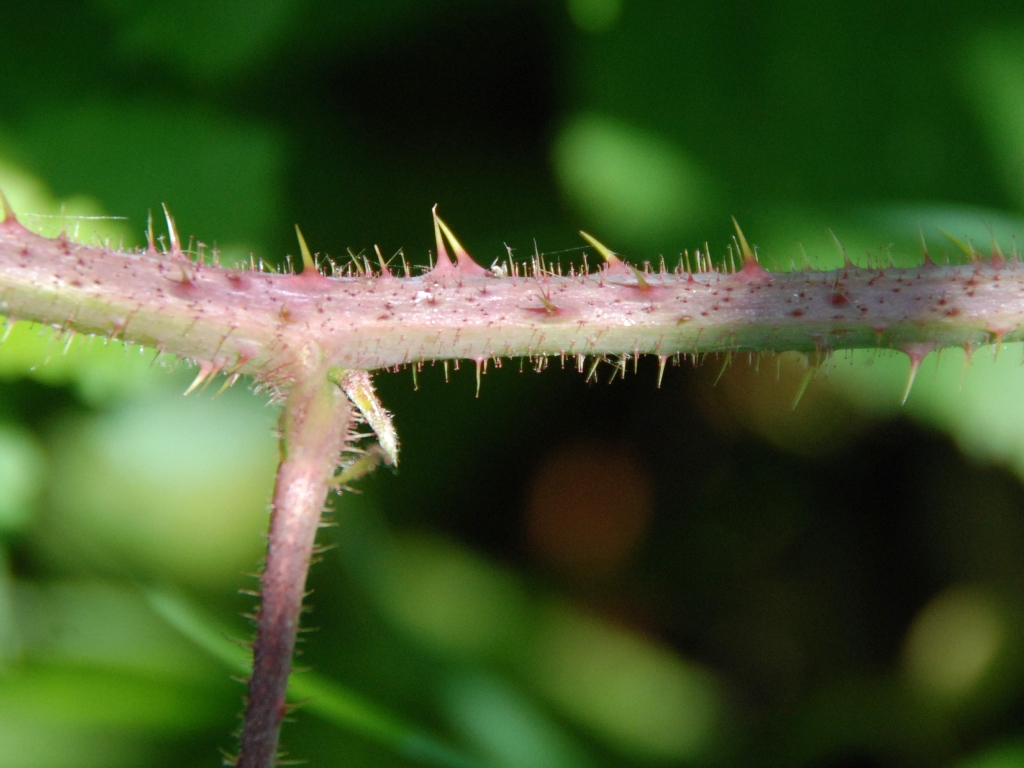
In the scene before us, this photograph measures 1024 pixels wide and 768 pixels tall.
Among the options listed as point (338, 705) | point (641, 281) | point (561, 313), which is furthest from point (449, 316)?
point (338, 705)

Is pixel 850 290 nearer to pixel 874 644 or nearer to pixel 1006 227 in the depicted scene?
pixel 1006 227

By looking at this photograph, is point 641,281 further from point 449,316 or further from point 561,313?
point 449,316

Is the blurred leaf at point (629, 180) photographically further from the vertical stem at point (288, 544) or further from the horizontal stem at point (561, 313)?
the vertical stem at point (288, 544)

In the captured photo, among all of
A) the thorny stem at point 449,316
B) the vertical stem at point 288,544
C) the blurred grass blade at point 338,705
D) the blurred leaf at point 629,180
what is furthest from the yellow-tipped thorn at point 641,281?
the blurred leaf at point 629,180

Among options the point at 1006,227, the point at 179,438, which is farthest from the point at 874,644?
the point at 179,438

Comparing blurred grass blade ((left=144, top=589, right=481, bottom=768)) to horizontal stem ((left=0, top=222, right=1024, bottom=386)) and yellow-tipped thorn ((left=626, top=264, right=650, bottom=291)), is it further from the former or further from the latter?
yellow-tipped thorn ((left=626, top=264, right=650, bottom=291))

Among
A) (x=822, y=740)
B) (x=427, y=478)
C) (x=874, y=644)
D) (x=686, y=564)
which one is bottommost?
(x=822, y=740)
